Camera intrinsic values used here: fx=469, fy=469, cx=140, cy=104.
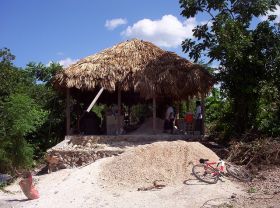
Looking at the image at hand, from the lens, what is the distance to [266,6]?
15.2 metres

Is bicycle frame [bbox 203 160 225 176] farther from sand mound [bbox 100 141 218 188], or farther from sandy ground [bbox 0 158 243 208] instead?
sand mound [bbox 100 141 218 188]

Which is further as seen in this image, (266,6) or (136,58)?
(136,58)

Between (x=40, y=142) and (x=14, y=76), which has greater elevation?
(x=14, y=76)

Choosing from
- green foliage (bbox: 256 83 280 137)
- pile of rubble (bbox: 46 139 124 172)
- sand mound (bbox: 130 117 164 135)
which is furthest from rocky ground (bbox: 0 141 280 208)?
sand mound (bbox: 130 117 164 135)

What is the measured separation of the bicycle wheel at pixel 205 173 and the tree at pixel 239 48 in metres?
4.24

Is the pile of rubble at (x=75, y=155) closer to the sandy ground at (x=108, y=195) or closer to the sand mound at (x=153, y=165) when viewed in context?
the sand mound at (x=153, y=165)

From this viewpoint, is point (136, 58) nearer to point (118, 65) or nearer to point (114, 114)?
point (118, 65)

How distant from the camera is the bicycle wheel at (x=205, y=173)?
→ 1110cm

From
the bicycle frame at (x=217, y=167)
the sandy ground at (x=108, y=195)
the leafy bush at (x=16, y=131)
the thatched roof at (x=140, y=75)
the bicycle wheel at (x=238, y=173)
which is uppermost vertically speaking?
the thatched roof at (x=140, y=75)

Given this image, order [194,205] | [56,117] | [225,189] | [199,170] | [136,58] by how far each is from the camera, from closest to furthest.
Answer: [194,205] < [225,189] < [199,170] < [136,58] < [56,117]

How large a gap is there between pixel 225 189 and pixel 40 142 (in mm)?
9496

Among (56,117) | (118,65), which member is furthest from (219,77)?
(56,117)

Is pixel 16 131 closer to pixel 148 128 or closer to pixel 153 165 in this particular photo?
pixel 148 128

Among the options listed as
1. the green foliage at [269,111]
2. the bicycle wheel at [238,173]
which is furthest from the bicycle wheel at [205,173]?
the green foliage at [269,111]
